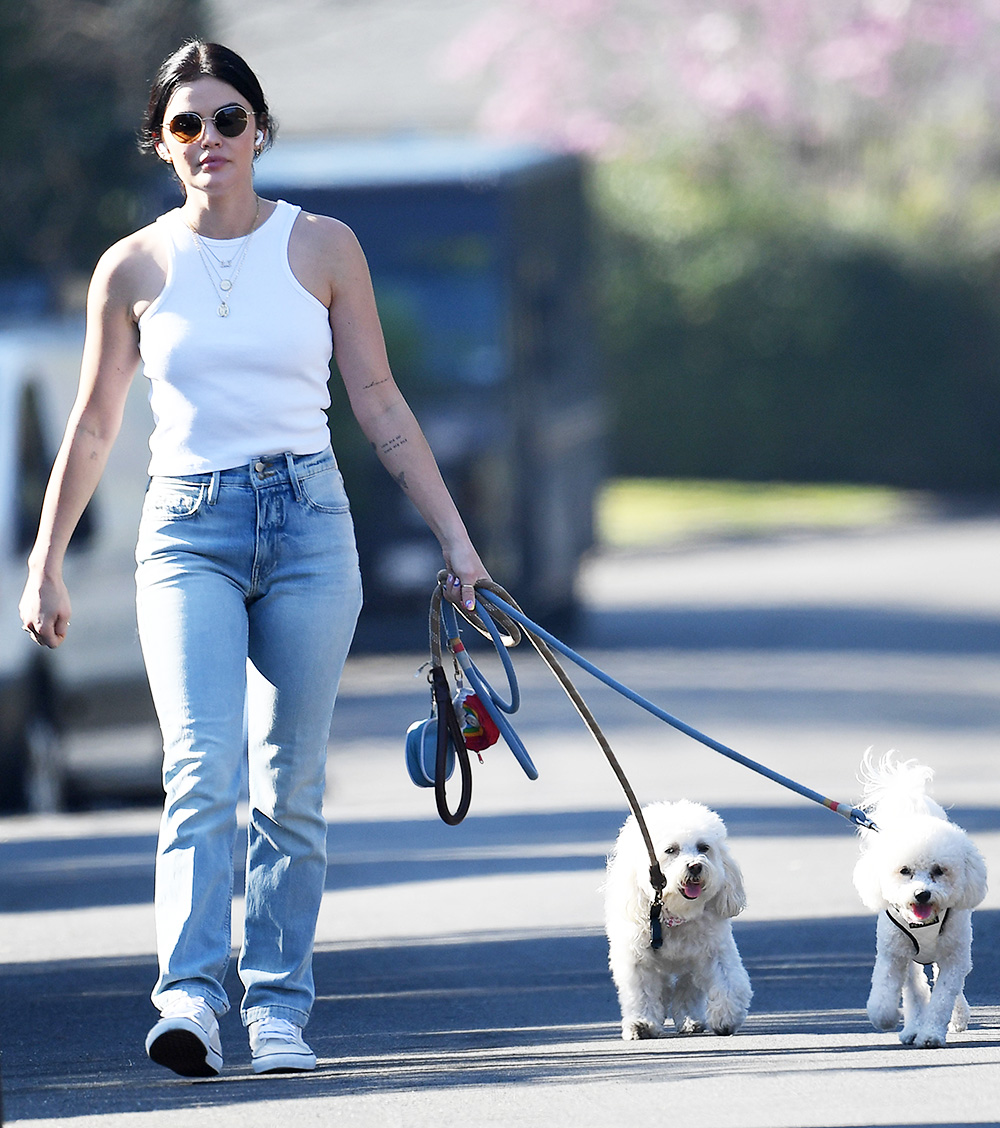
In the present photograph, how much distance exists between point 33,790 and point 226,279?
5397 millimetres

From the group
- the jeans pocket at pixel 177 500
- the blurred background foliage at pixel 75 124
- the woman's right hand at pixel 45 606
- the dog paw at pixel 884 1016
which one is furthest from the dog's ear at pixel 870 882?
the blurred background foliage at pixel 75 124

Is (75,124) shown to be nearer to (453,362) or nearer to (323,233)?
(453,362)

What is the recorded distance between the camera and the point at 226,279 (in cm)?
482

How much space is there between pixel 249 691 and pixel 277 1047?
2.42 ft

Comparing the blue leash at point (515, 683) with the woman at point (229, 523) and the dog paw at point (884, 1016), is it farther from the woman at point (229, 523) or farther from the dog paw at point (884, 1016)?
the dog paw at point (884, 1016)

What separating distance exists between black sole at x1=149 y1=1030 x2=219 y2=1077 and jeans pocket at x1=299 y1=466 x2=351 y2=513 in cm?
108

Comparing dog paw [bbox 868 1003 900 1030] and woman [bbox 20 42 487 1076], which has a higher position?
woman [bbox 20 42 487 1076]

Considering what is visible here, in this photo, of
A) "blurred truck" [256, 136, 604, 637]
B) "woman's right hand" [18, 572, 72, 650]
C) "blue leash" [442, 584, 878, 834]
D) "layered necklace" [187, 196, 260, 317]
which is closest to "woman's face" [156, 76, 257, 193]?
"layered necklace" [187, 196, 260, 317]

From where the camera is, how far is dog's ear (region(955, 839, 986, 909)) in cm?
510

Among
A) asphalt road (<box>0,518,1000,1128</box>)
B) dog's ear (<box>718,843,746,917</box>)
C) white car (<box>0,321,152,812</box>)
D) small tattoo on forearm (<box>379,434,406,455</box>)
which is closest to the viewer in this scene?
asphalt road (<box>0,518,1000,1128</box>)

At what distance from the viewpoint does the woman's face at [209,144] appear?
192 inches

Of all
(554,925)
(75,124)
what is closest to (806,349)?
(75,124)

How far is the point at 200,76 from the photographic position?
491cm

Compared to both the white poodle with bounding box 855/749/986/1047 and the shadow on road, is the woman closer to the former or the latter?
the shadow on road
